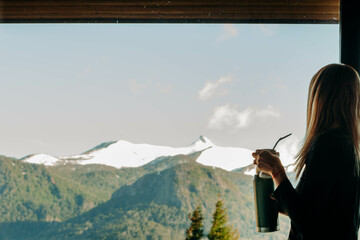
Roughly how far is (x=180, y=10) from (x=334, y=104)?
1.09 meters

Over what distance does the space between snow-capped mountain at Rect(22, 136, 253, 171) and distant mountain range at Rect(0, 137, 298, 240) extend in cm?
1

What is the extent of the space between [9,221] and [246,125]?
124 inches

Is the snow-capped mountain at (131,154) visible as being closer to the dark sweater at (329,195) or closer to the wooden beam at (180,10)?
the wooden beam at (180,10)

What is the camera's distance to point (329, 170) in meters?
0.65

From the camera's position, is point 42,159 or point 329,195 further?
point 42,159

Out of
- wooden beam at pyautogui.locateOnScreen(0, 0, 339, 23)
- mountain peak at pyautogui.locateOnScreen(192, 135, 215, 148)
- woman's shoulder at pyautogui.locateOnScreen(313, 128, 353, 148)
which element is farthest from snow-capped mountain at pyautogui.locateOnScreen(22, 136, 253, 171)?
woman's shoulder at pyautogui.locateOnScreen(313, 128, 353, 148)

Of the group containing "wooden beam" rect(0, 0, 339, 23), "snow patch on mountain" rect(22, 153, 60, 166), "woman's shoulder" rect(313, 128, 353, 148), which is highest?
"wooden beam" rect(0, 0, 339, 23)

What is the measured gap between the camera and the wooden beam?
1.58 m

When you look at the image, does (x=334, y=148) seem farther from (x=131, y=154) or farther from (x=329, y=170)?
(x=131, y=154)

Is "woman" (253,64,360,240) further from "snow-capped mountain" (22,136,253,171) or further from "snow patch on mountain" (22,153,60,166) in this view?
"snow patch on mountain" (22,153,60,166)

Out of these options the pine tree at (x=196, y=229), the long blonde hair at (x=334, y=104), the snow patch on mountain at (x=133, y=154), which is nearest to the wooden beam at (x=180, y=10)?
the long blonde hair at (x=334, y=104)

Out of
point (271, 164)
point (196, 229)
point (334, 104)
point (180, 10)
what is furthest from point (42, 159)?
point (334, 104)

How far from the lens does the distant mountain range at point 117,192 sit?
4602mm

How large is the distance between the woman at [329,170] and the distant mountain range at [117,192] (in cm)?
358
